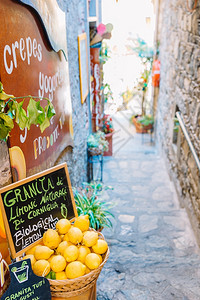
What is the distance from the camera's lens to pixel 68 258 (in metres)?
1.56

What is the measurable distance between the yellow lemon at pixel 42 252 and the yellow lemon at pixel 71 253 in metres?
0.09

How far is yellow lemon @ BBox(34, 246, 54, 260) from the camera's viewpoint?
1565mm

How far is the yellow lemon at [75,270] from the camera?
1501mm

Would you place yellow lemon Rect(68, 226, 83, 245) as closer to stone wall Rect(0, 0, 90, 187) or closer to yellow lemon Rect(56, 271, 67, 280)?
yellow lemon Rect(56, 271, 67, 280)

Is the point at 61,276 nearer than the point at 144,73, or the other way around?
the point at 61,276

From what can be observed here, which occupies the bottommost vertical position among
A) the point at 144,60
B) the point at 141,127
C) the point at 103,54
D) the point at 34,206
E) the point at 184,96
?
the point at 141,127

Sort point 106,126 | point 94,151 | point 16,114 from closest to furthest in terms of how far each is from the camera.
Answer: point 16,114 → point 94,151 → point 106,126

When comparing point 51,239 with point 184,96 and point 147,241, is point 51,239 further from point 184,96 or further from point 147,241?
point 184,96

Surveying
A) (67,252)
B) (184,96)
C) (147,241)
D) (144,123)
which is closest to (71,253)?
(67,252)

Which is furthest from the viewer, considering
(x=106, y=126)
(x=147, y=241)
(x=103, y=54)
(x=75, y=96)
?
(x=106, y=126)

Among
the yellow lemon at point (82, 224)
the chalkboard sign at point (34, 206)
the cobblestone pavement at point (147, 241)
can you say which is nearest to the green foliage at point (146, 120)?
the cobblestone pavement at point (147, 241)

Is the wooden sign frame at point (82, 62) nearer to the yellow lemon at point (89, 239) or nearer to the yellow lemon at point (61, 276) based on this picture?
the yellow lemon at point (89, 239)

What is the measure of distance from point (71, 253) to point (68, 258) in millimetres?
30

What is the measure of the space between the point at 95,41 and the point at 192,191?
2.92 m
